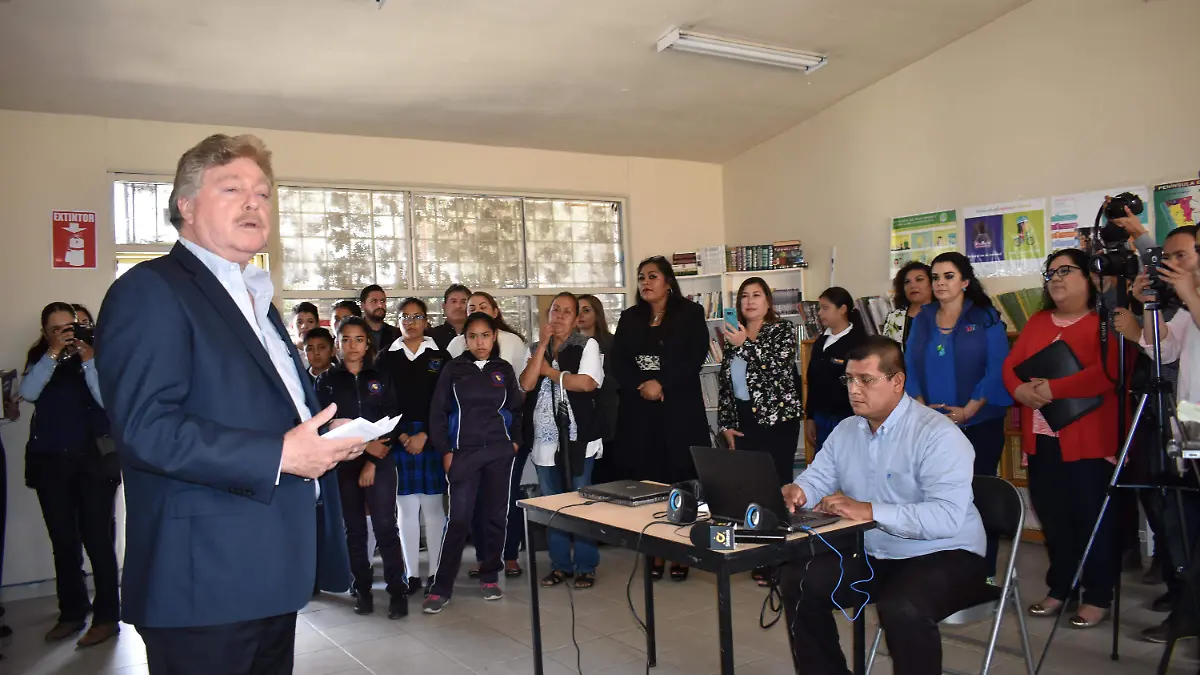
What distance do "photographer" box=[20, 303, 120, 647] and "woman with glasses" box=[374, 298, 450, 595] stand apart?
4.66 feet

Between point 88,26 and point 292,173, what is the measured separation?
2033mm

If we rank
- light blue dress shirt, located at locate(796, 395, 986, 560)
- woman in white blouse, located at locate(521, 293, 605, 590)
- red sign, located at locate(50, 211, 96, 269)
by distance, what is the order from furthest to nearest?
red sign, located at locate(50, 211, 96, 269), woman in white blouse, located at locate(521, 293, 605, 590), light blue dress shirt, located at locate(796, 395, 986, 560)

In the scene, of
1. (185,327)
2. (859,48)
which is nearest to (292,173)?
(859,48)

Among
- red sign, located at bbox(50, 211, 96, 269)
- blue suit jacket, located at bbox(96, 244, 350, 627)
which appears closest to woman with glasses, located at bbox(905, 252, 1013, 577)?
blue suit jacket, located at bbox(96, 244, 350, 627)

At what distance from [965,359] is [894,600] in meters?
2.17

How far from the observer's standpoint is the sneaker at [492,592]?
15.2 ft

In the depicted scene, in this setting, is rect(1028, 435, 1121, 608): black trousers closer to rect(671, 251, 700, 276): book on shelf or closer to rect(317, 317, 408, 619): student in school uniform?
rect(317, 317, 408, 619): student in school uniform

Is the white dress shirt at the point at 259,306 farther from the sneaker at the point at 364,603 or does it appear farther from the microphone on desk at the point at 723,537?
the sneaker at the point at 364,603

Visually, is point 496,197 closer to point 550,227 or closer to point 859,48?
point 550,227

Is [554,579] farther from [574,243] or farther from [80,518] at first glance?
Result: [574,243]

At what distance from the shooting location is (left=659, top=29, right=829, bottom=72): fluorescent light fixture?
5.39 m

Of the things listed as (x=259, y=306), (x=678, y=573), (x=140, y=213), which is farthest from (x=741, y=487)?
(x=140, y=213)

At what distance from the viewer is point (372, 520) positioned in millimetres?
4488

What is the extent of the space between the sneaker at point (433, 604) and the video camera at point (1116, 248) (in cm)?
340
